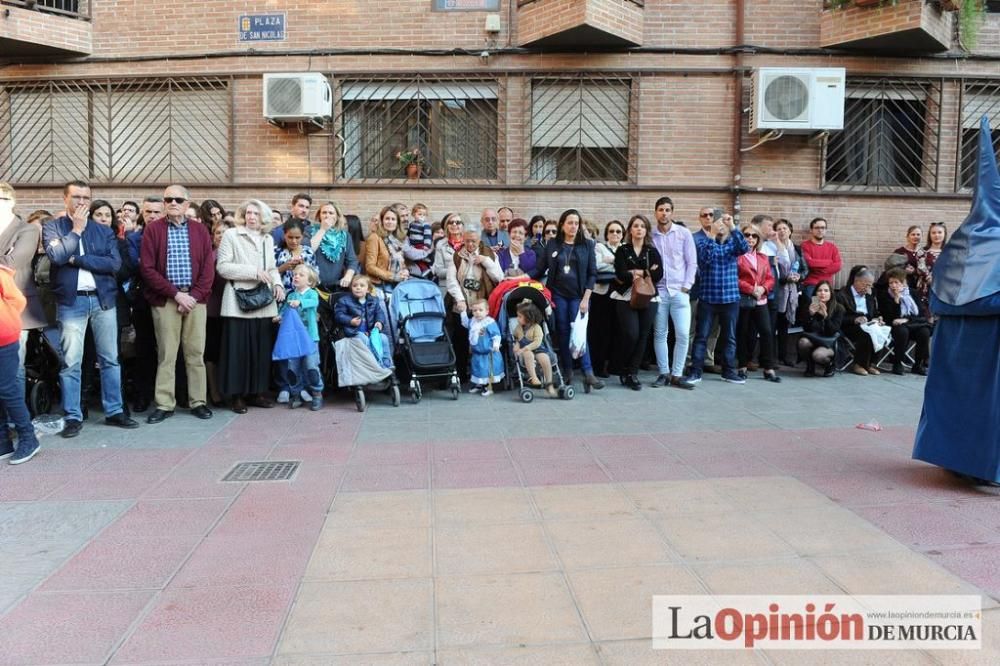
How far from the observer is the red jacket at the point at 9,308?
534cm

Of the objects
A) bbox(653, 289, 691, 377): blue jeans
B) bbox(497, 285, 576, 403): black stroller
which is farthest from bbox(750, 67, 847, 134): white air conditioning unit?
bbox(497, 285, 576, 403): black stroller

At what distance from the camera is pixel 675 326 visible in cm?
856

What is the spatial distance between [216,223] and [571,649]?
6.39 m

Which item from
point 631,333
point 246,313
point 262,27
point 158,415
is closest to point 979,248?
point 631,333

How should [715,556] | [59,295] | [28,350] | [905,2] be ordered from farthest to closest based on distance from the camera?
[905,2], [28,350], [59,295], [715,556]

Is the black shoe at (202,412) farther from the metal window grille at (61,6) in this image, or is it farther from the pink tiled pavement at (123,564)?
the metal window grille at (61,6)

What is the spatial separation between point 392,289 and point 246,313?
161 cm

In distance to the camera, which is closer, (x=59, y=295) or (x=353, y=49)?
(x=59, y=295)

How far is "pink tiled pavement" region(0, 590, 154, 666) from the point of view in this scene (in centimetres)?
279

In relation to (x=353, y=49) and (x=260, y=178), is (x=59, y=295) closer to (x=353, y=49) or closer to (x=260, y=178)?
(x=260, y=178)

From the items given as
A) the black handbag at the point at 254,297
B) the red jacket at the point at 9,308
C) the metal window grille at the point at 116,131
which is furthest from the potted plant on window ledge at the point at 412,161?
the red jacket at the point at 9,308

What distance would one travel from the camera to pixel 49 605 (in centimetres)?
319

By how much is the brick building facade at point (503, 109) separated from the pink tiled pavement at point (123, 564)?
23.2 feet

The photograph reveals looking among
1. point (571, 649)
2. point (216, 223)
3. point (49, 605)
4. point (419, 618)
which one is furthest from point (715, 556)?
point (216, 223)
